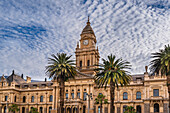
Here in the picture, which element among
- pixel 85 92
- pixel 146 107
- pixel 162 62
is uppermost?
pixel 162 62

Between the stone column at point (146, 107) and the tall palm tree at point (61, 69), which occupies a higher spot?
the tall palm tree at point (61, 69)

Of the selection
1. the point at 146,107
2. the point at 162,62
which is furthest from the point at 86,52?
the point at 162,62

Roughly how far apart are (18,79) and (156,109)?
5735cm

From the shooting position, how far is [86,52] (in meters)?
88.8

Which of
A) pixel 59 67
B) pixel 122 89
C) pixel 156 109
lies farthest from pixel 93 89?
pixel 59 67

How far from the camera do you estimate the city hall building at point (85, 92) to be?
69.2 metres

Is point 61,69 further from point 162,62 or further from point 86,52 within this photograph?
point 86,52

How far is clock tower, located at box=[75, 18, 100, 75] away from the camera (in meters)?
87.2

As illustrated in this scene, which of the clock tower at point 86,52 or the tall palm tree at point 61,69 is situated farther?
the clock tower at point 86,52

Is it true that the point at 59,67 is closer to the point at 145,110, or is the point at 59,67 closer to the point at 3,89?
the point at 145,110

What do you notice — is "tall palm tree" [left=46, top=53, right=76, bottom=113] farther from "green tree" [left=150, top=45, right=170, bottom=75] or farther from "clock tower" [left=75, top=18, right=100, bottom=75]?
"clock tower" [left=75, top=18, right=100, bottom=75]

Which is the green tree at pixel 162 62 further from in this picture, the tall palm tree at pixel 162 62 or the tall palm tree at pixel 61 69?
the tall palm tree at pixel 61 69

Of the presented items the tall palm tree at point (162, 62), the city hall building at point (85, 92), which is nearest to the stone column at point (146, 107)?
the city hall building at point (85, 92)

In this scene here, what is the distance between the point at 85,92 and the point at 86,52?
58.9 feet
